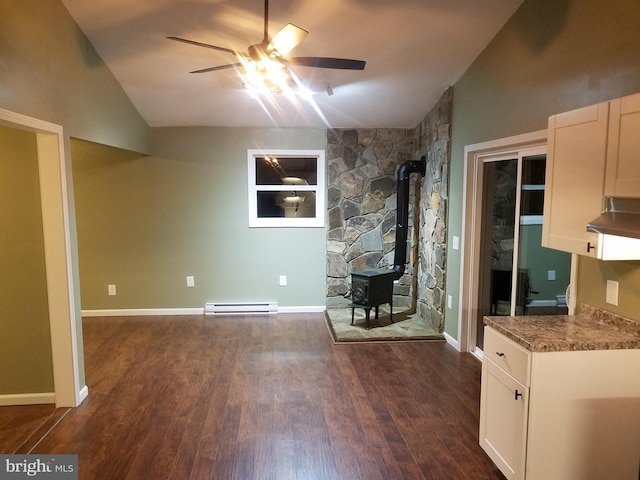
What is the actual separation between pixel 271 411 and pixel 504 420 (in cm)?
161

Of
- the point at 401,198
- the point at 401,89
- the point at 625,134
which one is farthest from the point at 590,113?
the point at 401,198

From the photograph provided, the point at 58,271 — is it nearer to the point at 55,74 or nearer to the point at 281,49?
the point at 55,74

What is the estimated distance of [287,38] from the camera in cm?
251

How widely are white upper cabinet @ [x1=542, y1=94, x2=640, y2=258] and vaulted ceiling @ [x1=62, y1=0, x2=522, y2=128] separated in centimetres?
153

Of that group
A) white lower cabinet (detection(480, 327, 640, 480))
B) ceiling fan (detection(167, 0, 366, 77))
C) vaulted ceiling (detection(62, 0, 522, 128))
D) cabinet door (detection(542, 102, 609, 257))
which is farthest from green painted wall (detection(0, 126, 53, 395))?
cabinet door (detection(542, 102, 609, 257))

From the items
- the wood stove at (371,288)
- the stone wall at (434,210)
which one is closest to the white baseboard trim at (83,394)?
the wood stove at (371,288)

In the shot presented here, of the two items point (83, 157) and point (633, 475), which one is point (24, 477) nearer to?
point (633, 475)

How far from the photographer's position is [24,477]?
91.9 inches

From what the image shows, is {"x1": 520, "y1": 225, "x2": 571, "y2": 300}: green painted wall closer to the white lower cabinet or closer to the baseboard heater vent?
the white lower cabinet

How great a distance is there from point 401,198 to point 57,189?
354cm

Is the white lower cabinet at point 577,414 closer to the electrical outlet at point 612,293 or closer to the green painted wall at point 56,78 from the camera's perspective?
the electrical outlet at point 612,293

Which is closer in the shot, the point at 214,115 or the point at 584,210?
the point at 584,210

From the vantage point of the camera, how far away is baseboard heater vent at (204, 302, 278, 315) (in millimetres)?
5430

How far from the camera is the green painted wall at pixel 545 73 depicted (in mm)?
2188
